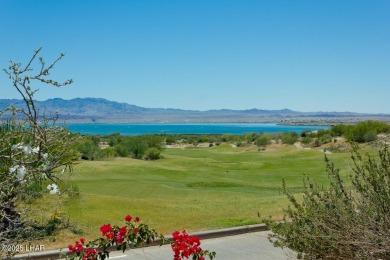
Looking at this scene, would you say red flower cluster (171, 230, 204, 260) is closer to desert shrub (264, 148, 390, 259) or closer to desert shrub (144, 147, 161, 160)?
desert shrub (264, 148, 390, 259)

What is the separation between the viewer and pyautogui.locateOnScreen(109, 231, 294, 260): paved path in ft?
28.7

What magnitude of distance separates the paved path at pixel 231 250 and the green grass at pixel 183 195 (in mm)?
677

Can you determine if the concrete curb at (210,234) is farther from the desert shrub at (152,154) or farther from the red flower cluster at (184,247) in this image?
the desert shrub at (152,154)

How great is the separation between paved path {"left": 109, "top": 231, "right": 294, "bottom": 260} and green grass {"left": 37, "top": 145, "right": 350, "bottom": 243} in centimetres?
68

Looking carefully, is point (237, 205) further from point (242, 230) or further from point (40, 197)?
point (40, 197)

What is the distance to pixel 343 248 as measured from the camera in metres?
5.33

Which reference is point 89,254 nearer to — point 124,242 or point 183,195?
point 124,242

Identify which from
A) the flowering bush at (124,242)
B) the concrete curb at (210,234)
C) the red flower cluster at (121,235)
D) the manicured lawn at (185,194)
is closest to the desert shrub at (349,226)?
the flowering bush at (124,242)

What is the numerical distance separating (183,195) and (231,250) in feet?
35.0

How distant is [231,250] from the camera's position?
934cm

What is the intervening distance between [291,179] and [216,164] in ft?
40.2

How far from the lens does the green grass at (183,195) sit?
11977mm

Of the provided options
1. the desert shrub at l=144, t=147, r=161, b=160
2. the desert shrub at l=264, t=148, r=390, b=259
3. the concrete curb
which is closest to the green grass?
the concrete curb

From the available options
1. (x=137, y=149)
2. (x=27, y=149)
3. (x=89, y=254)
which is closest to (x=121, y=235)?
(x=89, y=254)
